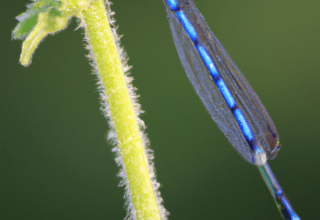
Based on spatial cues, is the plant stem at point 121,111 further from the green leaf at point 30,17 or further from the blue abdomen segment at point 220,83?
the blue abdomen segment at point 220,83

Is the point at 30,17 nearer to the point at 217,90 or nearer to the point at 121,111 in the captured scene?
the point at 121,111

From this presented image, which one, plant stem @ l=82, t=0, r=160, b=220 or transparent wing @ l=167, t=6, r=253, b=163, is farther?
transparent wing @ l=167, t=6, r=253, b=163

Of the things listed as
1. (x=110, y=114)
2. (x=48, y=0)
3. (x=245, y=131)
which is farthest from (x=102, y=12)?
(x=245, y=131)

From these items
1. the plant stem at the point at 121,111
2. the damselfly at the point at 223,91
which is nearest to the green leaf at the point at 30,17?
the plant stem at the point at 121,111

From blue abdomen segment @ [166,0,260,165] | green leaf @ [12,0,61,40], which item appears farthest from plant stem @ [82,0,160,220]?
blue abdomen segment @ [166,0,260,165]

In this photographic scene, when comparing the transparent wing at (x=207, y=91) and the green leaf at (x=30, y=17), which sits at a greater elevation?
the green leaf at (x=30, y=17)

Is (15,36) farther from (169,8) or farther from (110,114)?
(169,8)

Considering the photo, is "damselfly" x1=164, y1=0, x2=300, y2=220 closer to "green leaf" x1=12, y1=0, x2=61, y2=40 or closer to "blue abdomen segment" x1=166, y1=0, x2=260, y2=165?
"blue abdomen segment" x1=166, y1=0, x2=260, y2=165

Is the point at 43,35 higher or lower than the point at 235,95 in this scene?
higher
